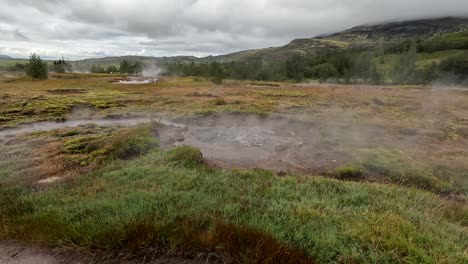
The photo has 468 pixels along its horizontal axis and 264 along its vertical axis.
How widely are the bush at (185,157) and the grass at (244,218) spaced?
2.10 meters

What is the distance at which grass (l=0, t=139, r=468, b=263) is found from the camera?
598 cm

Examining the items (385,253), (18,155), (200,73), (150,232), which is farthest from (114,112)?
(200,73)

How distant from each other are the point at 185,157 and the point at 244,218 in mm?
7167

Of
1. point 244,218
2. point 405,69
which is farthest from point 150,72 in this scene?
point 244,218

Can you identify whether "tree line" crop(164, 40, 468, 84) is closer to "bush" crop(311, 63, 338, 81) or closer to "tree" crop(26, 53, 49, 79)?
"bush" crop(311, 63, 338, 81)

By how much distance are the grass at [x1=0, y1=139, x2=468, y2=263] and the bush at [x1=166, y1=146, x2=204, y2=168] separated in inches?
82.8

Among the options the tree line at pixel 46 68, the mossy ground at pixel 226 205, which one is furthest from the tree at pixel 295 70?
the mossy ground at pixel 226 205

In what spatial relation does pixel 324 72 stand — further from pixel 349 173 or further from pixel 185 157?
pixel 185 157

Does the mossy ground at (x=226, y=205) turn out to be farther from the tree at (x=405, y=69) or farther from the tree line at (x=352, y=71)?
the tree at (x=405, y=69)

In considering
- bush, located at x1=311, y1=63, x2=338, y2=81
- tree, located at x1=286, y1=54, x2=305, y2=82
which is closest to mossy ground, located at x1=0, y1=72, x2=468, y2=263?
bush, located at x1=311, y1=63, x2=338, y2=81

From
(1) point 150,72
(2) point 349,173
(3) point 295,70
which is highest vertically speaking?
(1) point 150,72

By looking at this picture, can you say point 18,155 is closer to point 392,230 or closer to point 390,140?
point 392,230

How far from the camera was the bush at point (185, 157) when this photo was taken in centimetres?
1330

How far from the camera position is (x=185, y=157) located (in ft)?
45.6
